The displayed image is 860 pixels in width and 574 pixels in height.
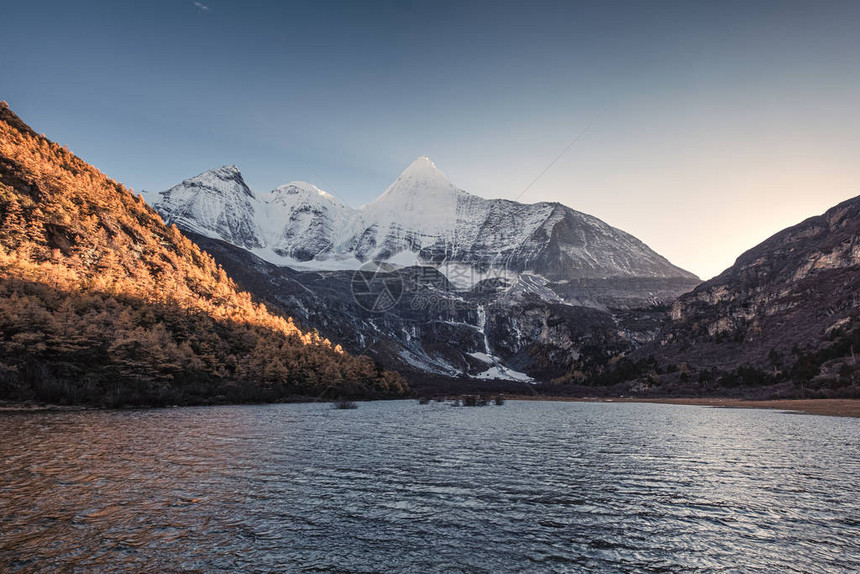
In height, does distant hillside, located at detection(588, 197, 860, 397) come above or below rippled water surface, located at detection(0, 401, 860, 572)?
above

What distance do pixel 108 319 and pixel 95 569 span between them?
7447cm

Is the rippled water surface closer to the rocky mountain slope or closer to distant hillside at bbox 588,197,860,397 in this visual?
distant hillside at bbox 588,197,860,397

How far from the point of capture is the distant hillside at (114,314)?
197ft

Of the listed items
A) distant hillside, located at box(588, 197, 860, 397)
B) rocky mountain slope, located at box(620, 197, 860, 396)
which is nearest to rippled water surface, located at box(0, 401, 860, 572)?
distant hillside, located at box(588, 197, 860, 397)

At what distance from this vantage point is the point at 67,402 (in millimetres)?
53688

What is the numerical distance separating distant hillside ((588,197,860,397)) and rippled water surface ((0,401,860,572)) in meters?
96.5

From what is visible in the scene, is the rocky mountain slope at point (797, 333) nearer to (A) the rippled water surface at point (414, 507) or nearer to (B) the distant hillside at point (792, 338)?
(B) the distant hillside at point (792, 338)

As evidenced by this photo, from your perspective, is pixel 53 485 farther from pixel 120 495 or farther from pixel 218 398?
pixel 218 398

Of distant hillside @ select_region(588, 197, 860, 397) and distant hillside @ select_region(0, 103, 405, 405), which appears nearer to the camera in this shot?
distant hillside @ select_region(0, 103, 405, 405)

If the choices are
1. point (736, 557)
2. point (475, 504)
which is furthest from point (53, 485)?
point (736, 557)

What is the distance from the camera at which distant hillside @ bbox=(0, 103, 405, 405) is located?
60125 millimetres

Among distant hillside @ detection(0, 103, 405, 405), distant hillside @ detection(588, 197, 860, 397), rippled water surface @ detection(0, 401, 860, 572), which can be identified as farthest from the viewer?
distant hillside @ detection(588, 197, 860, 397)

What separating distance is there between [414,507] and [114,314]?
76.9m

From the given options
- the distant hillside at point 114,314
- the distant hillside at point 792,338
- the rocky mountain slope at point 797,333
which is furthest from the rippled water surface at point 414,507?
the rocky mountain slope at point 797,333
